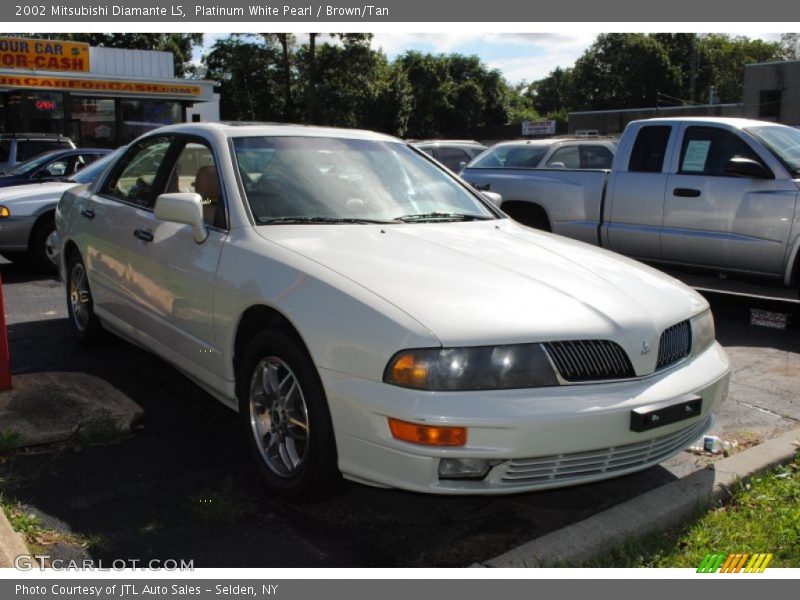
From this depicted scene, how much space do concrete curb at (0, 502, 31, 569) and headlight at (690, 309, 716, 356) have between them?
2.92 meters

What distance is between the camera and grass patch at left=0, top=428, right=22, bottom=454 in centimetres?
404

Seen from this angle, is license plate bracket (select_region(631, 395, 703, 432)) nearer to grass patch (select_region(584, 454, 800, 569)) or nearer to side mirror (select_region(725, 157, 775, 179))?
grass patch (select_region(584, 454, 800, 569))

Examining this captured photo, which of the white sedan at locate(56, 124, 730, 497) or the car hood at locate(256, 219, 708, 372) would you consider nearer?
the white sedan at locate(56, 124, 730, 497)

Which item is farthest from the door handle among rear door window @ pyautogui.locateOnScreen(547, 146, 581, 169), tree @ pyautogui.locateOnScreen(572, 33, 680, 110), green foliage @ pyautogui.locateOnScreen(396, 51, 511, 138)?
tree @ pyautogui.locateOnScreen(572, 33, 680, 110)

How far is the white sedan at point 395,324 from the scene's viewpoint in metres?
2.97

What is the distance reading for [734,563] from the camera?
10.1 feet

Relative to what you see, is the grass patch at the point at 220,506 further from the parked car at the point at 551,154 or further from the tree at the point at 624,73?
the tree at the point at 624,73

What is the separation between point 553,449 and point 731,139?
5654 millimetres

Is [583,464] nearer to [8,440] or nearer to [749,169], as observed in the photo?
[8,440]

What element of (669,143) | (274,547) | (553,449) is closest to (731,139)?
(669,143)

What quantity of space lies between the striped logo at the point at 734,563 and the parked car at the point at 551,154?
7.04m

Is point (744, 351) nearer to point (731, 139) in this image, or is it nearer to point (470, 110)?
point (731, 139)

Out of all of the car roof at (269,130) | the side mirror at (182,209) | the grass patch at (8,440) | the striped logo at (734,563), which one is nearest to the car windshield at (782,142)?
the car roof at (269,130)

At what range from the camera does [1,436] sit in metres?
4.07
